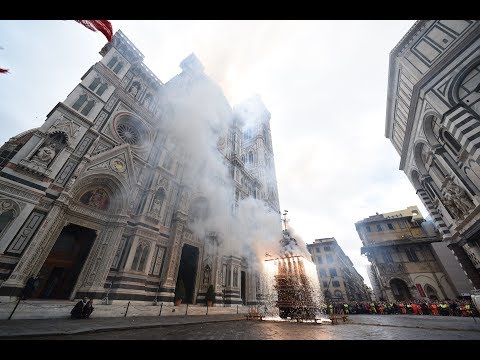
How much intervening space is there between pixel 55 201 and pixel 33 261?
2457 millimetres

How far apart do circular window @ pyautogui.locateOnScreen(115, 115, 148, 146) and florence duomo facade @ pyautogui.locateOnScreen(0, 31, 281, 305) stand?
0.08 meters

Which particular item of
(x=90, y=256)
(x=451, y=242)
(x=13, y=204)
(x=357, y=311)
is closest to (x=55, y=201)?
(x=13, y=204)

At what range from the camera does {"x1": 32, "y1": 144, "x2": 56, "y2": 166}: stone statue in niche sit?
30.1 ft

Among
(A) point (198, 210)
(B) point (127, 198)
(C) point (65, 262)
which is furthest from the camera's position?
(A) point (198, 210)

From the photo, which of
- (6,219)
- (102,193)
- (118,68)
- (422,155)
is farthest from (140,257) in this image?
(422,155)

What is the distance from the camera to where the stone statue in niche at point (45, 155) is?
9172 mm

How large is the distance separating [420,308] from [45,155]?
99.4 feet

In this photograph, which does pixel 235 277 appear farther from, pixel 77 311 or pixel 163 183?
pixel 77 311

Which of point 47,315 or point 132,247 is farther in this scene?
point 132,247

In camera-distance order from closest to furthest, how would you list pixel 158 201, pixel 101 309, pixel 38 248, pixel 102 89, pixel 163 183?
pixel 38 248
pixel 101 309
pixel 102 89
pixel 158 201
pixel 163 183

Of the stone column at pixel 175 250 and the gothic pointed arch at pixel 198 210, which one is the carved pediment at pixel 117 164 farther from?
the gothic pointed arch at pixel 198 210

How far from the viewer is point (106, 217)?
11.4 metres

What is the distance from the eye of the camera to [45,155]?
9445mm
